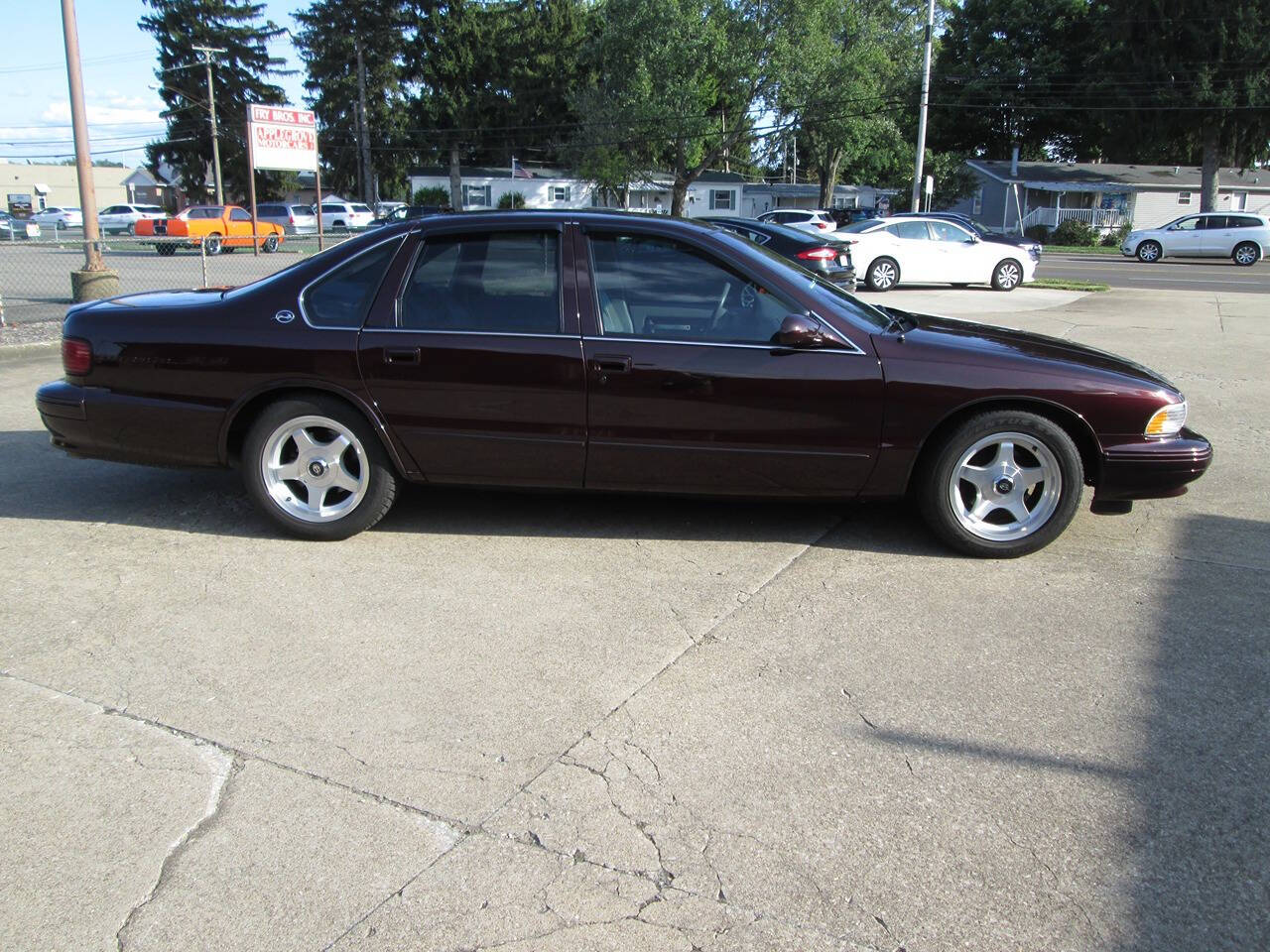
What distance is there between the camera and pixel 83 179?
499 inches

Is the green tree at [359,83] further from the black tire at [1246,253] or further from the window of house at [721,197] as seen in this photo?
the black tire at [1246,253]

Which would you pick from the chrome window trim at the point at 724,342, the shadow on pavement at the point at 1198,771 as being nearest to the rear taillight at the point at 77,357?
the chrome window trim at the point at 724,342

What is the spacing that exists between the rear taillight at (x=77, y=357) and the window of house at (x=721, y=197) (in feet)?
217

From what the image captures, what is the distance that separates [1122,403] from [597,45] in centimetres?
4808

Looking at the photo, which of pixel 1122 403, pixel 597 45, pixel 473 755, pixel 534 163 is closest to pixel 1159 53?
pixel 597 45

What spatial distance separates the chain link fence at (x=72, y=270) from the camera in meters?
14.6

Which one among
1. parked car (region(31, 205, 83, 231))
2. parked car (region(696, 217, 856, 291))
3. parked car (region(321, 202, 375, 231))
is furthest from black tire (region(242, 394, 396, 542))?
parked car (region(31, 205, 83, 231))

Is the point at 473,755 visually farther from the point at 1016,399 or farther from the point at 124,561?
the point at 1016,399

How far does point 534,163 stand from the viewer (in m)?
72.1

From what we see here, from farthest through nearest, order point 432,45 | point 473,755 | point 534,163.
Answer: point 534,163 < point 432,45 < point 473,755

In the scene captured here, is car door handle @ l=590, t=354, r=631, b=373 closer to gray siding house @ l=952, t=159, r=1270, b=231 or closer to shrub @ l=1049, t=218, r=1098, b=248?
Answer: shrub @ l=1049, t=218, r=1098, b=248

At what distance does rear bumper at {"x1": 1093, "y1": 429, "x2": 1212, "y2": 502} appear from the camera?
15.5 feet

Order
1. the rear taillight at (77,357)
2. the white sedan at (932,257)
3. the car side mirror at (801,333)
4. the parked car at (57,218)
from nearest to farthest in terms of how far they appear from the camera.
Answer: the car side mirror at (801,333) → the rear taillight at (77,357) → the white sedan at (932,257) → the parked car at (57,218)

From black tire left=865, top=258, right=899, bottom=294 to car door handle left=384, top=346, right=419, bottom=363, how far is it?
16.4 meters
